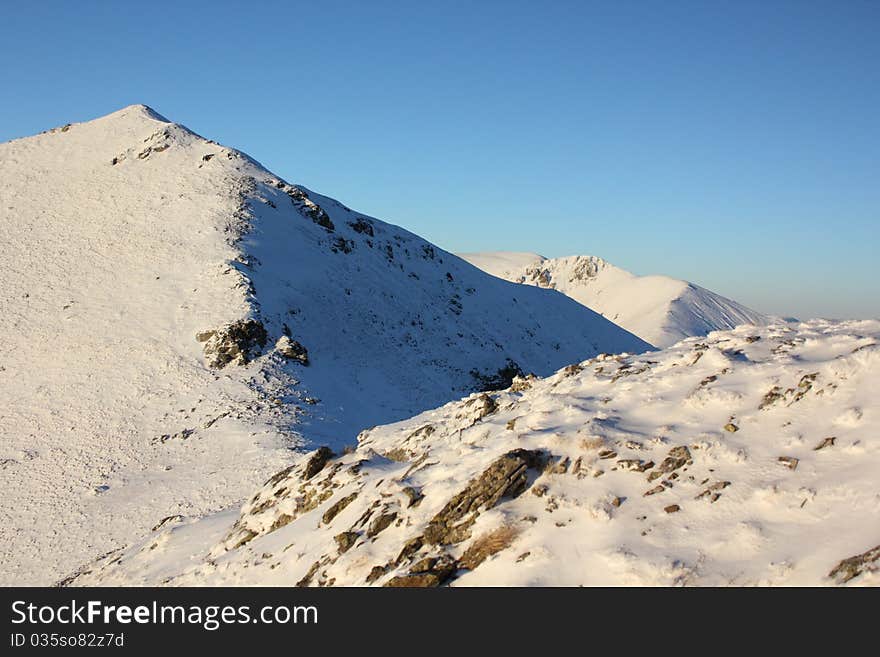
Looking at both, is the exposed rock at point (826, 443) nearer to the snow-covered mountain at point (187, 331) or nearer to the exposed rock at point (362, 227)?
the snow-covered mountain at point (187, 331)

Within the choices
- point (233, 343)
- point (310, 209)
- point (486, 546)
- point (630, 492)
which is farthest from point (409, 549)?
point (310, 209)

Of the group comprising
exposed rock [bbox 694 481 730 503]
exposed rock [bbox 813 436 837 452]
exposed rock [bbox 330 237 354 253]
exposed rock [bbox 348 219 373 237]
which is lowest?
exposed rock [bbox 694 481 730 503]

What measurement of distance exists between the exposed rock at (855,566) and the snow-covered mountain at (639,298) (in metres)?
107

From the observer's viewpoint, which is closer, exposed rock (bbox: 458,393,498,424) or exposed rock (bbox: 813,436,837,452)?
exposed rock (bbox: 813,436,837,452)

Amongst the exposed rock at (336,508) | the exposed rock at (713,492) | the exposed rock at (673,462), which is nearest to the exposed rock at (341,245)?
the exposed rock at (336,508)

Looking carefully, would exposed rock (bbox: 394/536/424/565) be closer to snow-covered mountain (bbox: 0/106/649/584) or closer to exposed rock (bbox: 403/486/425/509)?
exposed rock (bbox: 403/486/425/509)

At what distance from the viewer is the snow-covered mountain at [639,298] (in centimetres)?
12575

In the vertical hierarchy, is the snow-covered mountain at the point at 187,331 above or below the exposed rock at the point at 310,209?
below

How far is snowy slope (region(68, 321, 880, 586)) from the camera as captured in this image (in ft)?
31.5

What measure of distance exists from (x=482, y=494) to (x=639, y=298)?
5487 inches

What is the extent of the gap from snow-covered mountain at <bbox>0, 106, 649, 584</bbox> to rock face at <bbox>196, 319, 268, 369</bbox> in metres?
0.10

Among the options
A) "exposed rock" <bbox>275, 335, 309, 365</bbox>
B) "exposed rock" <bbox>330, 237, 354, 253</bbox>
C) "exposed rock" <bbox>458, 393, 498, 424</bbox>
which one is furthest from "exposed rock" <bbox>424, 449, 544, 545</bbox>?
"exposed rock" <bbox>330, 237, 354, 253</bbox>

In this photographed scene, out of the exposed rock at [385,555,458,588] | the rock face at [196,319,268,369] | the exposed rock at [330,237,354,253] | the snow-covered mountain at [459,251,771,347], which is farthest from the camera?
the snow-covered mountain at [459,251,771,347]
